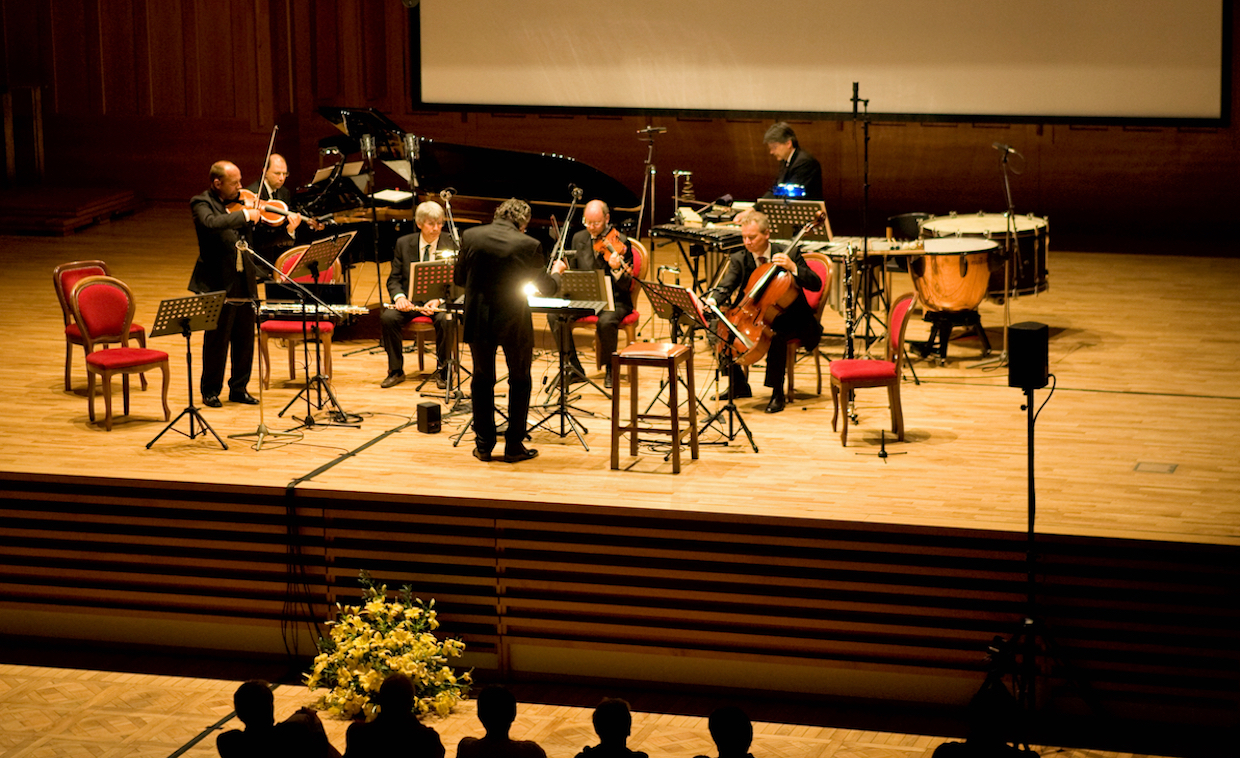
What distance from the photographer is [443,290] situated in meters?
7.54

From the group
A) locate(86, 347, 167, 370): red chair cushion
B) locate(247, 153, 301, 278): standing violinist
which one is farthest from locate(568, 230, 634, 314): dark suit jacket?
locate(86, 347, 167, 370): red chair cushion

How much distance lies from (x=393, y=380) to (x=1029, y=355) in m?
4.06

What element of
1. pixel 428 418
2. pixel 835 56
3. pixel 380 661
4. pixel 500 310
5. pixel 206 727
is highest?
pixel 835 56

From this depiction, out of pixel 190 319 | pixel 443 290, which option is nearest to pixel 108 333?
pixel 190 319

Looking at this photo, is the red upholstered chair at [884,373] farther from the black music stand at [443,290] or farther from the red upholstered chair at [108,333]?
the red upholstered chair at [108,333]

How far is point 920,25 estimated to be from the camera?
11797 mm

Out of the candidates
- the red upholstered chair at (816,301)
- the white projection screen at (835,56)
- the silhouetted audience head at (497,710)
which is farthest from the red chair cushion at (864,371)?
the white projection screen at (835,56)

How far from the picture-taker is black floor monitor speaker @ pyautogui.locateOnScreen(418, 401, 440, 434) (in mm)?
6926

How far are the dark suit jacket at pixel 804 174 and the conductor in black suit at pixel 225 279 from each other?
3.36 m

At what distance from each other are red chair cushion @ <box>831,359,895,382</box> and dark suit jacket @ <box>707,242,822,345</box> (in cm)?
58

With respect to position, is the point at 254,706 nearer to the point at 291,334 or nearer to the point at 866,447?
the point at 866,447

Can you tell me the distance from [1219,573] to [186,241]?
922cm

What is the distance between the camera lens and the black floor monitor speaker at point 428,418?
22.7ft

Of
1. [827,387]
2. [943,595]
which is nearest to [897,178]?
[827,387]
